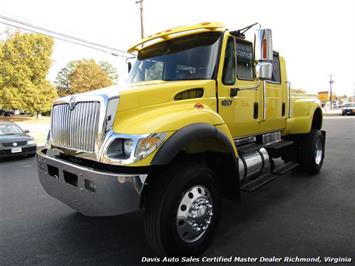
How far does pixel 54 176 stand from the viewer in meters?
3.18

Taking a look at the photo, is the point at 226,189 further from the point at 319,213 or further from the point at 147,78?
the point at 147,78

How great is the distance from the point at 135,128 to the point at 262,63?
190 centimetres

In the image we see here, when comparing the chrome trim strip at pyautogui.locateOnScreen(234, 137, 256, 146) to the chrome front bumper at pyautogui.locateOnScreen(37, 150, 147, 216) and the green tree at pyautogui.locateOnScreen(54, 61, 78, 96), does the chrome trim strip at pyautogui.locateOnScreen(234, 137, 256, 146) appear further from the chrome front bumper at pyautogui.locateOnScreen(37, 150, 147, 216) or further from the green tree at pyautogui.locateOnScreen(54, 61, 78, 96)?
the green tree at pyautogui.locateOnScreen(54, 61, 78, 96)

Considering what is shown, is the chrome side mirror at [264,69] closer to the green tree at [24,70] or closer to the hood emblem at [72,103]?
the hood emblem at [72,103]

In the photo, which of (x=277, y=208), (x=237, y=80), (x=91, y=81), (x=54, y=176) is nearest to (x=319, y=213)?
(x=277, y=208)

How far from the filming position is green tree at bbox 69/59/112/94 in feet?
144

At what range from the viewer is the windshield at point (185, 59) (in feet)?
11.7

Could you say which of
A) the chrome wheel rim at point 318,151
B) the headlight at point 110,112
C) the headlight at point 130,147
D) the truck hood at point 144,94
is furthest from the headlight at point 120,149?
the chrome wheel rim at point 318,151

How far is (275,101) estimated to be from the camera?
16.2ft

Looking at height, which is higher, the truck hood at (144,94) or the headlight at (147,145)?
the truck hood at (144,94)

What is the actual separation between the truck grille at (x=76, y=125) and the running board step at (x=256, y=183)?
2087mm

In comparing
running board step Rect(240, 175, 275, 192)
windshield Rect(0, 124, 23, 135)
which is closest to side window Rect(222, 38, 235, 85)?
running board step Rect(240, 175, 275, 192)

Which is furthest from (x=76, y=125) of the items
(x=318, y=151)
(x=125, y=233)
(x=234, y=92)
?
(x=318, y=151)

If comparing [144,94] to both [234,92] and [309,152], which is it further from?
[309,152]
